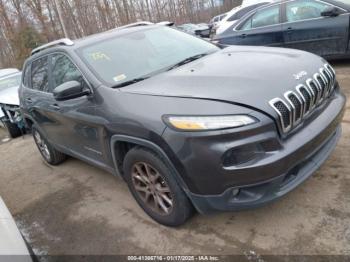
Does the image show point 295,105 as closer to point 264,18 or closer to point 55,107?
point 55,107

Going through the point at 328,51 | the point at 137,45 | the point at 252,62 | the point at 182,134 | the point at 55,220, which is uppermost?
the point at 137,45

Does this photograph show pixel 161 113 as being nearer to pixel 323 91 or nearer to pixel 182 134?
pixel 182 134

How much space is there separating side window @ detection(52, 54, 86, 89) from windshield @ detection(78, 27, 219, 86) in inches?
6.6

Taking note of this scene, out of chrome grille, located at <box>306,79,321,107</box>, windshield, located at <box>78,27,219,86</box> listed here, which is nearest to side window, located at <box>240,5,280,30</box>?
windshield, located at <box>78,27,219,86</box>

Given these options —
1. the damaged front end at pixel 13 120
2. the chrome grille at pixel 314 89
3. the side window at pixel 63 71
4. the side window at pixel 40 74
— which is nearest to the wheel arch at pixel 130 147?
the side window at pixel 63 71

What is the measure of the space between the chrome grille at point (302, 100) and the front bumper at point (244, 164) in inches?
3.7

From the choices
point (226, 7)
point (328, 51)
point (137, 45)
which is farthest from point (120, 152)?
point (226, 7)

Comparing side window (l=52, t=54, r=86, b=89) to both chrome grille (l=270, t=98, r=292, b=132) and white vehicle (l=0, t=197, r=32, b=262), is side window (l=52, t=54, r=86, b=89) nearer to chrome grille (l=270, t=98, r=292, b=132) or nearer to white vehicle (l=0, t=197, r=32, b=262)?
white vehicle (l=0, t=197, r=32, b=262)

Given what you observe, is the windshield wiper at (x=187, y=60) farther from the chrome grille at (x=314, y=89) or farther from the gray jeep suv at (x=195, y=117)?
the chrome grille at (x=314, y=89)

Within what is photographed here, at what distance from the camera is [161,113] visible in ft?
8.20

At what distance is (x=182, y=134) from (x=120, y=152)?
94 centimetres

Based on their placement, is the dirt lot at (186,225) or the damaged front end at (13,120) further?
the damaged front end at (13,120)

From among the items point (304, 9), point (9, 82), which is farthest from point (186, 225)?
point (9, 82)

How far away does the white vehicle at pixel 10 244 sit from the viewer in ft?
6.77
